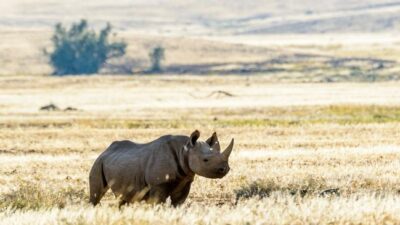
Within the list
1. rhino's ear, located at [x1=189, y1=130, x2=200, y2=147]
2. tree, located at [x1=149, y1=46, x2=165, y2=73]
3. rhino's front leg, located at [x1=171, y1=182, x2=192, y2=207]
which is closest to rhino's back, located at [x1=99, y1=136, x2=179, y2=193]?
rhino's front leg, located at [x1=171, y1=182, x2=192, y2=207]

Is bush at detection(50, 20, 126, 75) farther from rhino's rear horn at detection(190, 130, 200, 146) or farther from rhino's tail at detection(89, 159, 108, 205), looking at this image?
rhino's rear horn at detection(190, 130, 200, 146)

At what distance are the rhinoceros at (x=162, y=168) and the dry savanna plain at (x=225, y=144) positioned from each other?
1.04ft

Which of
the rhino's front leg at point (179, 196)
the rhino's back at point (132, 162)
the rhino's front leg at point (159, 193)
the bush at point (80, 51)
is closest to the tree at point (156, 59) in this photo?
the bush at point (80, 51)

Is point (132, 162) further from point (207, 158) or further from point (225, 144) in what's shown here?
point (225, 144)

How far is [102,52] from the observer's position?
13325cm

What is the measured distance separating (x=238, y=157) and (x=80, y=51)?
347 ft

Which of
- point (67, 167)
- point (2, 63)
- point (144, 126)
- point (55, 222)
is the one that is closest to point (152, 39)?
point (2, 63)

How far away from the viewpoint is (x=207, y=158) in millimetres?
13719

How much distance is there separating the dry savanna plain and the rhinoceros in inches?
12.4

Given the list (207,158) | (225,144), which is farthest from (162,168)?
(225,144)

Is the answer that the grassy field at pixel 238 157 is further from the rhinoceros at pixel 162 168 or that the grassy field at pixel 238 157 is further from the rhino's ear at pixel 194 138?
the rhino's ear at pixel 194 138

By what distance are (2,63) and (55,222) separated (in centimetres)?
13107

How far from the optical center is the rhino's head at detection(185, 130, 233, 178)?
13531mm

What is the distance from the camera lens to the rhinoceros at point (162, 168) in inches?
541
